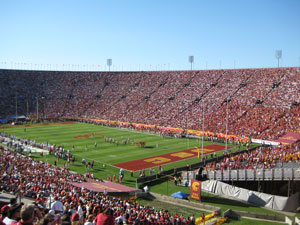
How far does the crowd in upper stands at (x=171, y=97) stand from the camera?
49125 millimetres

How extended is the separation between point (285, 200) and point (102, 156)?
2112cm

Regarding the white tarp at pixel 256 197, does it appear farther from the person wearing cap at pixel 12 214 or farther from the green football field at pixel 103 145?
the person wearing cap at pixel 12 214

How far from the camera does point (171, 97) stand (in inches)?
2653

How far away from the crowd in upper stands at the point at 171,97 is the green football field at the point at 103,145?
899cm

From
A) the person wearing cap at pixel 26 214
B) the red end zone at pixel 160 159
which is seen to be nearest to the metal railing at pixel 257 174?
the red end zone at pixel 160 159

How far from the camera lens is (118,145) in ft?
137

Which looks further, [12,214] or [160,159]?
[160,159]

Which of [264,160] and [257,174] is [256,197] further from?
[264,160]

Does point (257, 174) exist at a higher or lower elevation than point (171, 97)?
lower

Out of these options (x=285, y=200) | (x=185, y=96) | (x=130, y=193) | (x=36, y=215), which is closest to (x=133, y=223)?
(x=36, y=215)

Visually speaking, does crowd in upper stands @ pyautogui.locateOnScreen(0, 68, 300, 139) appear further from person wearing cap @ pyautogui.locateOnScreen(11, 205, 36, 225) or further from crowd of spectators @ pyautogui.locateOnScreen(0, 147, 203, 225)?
person wearing cap @ pyautogui.locateOnScreen(11, 205, 36, 225)

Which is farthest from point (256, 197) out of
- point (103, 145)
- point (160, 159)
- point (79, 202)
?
point (103, 145)

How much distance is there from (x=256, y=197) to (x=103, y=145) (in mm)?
24678

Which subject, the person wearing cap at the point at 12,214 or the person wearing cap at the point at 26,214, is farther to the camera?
the person wearing cap at the point at 12,214
